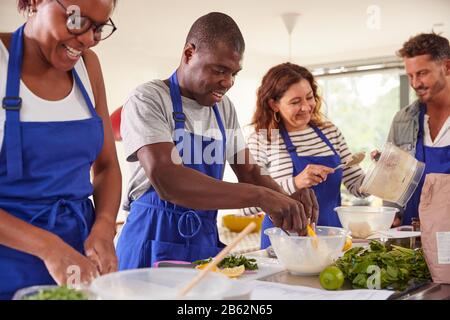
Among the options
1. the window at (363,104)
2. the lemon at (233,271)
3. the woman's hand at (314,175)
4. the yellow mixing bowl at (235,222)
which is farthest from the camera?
the window at (363,104)

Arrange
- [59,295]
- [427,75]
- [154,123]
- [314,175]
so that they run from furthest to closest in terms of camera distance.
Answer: [427,75]
[314,175]
[154,123]
[59,295]

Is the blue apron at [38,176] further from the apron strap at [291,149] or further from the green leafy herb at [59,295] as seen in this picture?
the apron strap at [291,149]

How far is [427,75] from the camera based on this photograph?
2.98 metres

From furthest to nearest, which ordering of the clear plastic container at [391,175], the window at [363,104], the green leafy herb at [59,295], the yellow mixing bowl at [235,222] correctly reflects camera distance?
1. the window at [363,104]
2. the yellow mixing bowl at [235,222]
3. the clear plastic container at [391,175]
4. the green leafy herb at [59,295]

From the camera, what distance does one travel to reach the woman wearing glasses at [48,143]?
123cm

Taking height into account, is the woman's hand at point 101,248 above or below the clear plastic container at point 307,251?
above

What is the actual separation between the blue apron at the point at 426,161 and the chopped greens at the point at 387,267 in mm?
1253

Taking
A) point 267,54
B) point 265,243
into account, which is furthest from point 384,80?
point 265,243

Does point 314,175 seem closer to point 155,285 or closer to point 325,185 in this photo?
point 325,185

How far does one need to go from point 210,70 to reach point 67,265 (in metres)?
0.92

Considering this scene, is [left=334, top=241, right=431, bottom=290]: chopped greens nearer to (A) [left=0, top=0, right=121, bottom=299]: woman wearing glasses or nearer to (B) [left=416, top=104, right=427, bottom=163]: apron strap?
(A) [left=0, top=0, right=121, bottom=299]: woman wearing glasses

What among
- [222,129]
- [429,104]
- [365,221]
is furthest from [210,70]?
[429,104]

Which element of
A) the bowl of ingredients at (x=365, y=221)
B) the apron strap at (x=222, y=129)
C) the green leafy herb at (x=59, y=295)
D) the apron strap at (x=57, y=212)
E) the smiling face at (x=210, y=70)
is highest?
the smiling face at (x=210, y=70)

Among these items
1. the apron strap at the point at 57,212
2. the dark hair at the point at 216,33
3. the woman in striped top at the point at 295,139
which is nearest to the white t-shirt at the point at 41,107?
the apron strap at the point at 57,212
